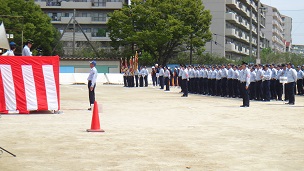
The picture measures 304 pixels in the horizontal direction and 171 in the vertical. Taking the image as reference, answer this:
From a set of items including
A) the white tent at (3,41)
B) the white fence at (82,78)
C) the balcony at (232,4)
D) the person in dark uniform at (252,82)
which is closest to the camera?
the white tent at (3,41)

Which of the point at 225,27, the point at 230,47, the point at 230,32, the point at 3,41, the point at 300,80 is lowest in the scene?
the point at 300,80

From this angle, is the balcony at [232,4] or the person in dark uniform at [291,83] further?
the balcony at [232,4]

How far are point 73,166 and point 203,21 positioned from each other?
200ft

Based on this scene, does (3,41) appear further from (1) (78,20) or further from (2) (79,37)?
(2) (79,37)

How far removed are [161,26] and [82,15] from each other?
26295 millimetres

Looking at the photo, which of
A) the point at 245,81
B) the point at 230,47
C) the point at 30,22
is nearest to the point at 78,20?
the point at 30,22

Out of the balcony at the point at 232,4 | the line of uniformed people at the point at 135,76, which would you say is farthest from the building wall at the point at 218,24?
the line of uniformed people at the point at 135,76

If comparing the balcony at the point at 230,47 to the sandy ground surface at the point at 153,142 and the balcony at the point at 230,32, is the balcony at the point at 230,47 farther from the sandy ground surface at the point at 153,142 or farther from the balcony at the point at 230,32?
the sandy ground surface at the point at 153,142

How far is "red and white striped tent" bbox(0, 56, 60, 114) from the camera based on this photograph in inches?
703

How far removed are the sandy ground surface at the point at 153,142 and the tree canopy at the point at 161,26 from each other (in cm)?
4753

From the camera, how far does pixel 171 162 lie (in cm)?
952

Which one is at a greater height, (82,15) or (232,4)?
(232,4)

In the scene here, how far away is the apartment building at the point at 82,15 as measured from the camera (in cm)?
8675

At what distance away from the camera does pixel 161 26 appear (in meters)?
65.8
